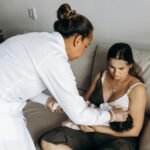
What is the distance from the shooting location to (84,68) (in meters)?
2.35

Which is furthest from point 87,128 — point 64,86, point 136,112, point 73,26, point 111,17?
point 111,17

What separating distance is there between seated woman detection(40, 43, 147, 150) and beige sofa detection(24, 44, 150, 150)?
8 centimetres

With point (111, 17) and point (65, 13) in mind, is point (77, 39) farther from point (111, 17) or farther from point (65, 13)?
point (111, 17)

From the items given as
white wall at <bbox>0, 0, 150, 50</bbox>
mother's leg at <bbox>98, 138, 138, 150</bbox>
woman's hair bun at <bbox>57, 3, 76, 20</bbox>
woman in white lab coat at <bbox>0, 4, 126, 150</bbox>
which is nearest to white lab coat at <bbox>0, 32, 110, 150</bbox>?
woman in white lab coat at <bbox>0, 4, 126, 150</bbox>

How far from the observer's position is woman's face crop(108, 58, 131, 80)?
71.5 inches

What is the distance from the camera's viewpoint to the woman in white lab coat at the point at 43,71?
1252 millimetres

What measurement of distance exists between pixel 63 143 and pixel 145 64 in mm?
755

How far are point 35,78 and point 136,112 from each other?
0.73 m

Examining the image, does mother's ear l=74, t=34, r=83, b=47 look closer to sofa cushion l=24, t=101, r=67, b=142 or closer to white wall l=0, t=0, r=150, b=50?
sofa cushion l=24, t=101, r=67, b=142

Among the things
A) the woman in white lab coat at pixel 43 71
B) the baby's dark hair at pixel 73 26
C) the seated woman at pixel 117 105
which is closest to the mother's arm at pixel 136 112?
the seated woman at pixel 117 105

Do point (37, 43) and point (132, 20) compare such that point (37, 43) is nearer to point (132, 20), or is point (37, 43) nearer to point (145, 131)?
point (145, 131)

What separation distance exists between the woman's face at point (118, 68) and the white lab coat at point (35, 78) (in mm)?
496

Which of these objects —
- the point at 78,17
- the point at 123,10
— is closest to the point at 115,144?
the point at 78,17

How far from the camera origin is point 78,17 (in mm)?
1350
